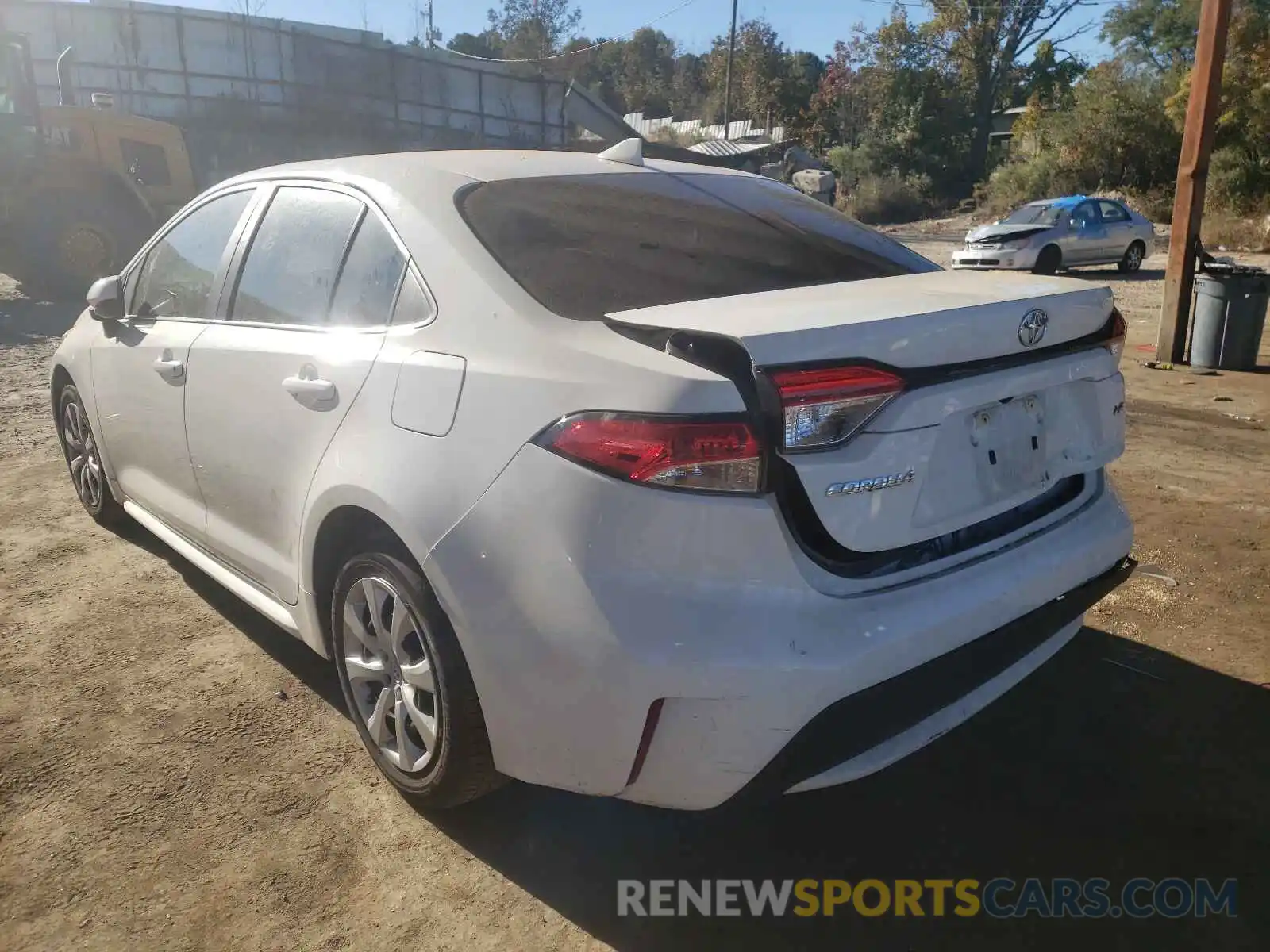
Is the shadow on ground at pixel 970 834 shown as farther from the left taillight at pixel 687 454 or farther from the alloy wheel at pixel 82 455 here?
the alloy wheel at pixel 82 455

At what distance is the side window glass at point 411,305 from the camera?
7.90ft

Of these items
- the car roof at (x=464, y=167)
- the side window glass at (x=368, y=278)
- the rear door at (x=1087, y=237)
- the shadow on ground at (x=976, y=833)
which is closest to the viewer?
the shadow on ground at (x=976, y=833)

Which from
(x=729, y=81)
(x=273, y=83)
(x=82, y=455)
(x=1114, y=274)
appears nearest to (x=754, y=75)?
(x=729, y=81)

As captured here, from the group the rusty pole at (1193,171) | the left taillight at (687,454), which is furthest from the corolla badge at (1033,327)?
the rusty pole at (1193,171)

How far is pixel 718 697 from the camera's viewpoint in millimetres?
1869

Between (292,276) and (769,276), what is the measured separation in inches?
55.8

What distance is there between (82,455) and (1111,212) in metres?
17.6

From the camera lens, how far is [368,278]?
264 cm

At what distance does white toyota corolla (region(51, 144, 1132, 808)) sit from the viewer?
74.4 inches

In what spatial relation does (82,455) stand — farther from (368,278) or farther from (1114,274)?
(1114,274)

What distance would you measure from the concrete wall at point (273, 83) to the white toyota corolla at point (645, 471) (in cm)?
2743

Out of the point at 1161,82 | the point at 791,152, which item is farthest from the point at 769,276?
the point at 791,152

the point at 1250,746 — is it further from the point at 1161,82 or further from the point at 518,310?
the point at 1161,82

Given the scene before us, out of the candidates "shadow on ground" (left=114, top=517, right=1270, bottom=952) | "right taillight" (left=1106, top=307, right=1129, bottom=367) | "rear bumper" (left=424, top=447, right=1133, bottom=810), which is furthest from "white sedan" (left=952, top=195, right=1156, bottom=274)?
"rear bumper" (left=424, top=447, right=1133, bottom=810)
